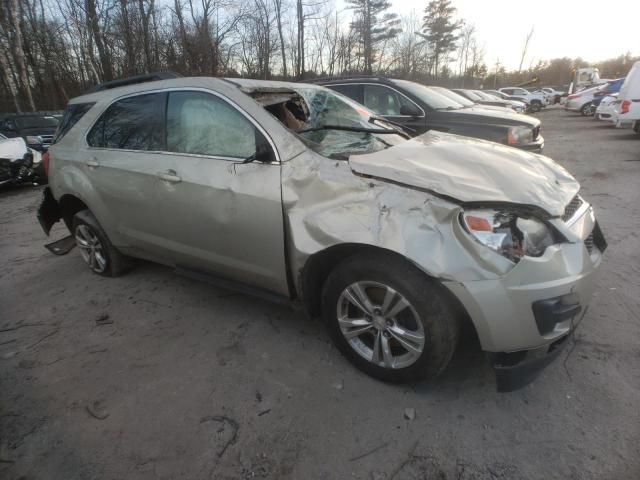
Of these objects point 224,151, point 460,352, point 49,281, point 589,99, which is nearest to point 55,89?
point 49,281

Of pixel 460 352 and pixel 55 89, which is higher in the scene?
pixel 55 89

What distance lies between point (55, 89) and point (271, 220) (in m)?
24.5

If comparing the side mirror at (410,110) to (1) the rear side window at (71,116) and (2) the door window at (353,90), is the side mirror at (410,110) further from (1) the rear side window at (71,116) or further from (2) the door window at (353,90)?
(1) the rear side window at (71,116)

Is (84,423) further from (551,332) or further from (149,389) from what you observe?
(551,332)

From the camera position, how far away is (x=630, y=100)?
9734 mm

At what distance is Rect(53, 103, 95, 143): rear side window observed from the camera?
11.3 ft

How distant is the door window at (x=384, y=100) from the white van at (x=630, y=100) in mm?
8117

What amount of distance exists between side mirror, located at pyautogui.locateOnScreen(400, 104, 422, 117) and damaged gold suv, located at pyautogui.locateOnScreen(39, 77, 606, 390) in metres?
2.35

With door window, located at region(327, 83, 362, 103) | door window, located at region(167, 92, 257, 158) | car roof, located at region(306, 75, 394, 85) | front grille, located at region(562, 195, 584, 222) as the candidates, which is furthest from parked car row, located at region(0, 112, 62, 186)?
front grille, located at region(562, 195, 584, 222)

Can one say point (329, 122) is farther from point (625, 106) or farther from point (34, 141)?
point (625, 106)

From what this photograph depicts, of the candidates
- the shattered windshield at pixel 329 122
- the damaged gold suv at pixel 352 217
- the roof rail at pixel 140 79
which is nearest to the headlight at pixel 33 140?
the roof rail at pixel 140 79

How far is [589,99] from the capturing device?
18.0m

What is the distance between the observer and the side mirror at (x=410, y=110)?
17.7ft

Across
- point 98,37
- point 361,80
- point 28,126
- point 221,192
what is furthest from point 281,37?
point 221,192
